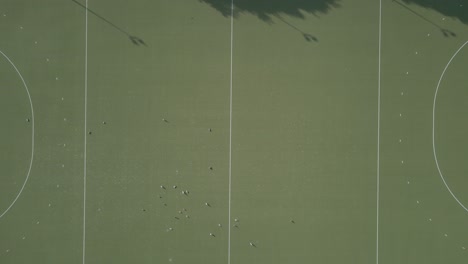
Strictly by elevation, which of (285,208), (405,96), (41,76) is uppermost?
(405,96)

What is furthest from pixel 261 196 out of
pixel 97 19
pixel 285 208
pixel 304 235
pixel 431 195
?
pixel 97 19

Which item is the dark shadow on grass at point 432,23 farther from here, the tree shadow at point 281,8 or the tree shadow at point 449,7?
the tree shadow at point 281,8

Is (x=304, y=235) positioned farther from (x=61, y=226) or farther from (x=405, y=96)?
(x=61, y=226)

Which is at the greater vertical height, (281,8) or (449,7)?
(449,7)

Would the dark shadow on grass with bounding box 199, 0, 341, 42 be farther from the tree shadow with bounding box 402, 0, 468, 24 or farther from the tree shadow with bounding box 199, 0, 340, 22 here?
the tree shadow with bounding box 402, 0, 468, 24

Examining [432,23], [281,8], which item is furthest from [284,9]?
[432,23]

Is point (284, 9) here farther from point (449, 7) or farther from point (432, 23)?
point (449, 7)
